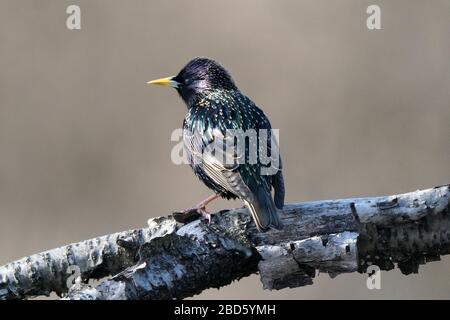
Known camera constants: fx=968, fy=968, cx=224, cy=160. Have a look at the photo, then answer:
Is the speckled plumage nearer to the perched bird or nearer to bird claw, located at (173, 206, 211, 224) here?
the perched bird

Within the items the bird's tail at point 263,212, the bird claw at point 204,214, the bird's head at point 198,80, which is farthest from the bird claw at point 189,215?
the bird's head at point 198,80

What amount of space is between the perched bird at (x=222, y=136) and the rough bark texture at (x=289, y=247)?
11 centimetres

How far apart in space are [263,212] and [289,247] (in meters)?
0.28

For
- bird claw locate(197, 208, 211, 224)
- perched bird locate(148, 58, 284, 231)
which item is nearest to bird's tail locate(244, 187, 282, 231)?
perched bird locate(148, 58, 284, 231)

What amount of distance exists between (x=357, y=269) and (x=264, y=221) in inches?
17.4

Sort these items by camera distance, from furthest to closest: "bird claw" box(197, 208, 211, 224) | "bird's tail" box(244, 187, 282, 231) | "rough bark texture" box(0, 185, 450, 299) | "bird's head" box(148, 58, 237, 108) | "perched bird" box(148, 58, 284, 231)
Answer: "bird's head" box(148, 58, 237, 108) → "perched bird" box(148, 58, 284, 231) → "bird claw" box(197, 208, 211, 224) → "bird's tail" box(244, 187, 282, 231) → "rough bark texture" box(0, 185, 450, 299)

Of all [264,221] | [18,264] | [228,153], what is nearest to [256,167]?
[228,153]

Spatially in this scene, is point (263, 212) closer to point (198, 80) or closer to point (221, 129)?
point (221, 129)

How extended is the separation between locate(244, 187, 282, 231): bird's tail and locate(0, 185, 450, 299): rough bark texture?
3 centimetres

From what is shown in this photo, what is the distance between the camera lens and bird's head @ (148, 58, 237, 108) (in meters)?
5.58

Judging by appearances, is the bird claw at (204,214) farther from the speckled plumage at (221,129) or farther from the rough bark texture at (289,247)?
the speckled plumage at (221,129)

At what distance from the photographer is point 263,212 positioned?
4.09 meters

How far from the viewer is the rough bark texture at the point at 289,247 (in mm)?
3836

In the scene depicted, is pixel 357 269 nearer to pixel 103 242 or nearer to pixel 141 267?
pixel 141 267
